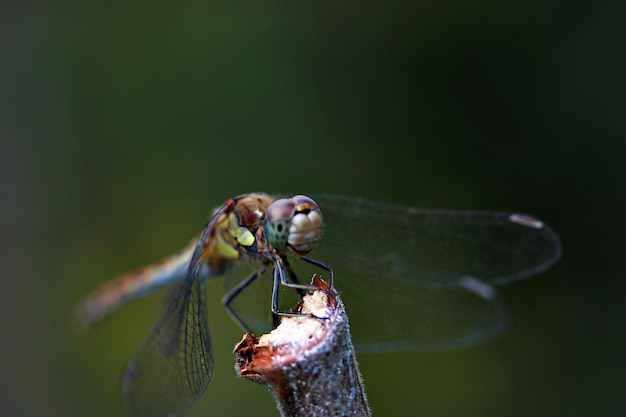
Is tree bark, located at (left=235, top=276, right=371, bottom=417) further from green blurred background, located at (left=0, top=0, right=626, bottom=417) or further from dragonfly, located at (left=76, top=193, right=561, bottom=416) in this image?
green blurred background, located at (left=0, top=0, right=626, bottom=417)

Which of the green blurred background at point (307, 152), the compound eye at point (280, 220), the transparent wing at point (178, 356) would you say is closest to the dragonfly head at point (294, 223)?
the compound eye at point (280, 220)

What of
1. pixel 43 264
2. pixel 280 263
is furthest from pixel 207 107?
pixel 280 263

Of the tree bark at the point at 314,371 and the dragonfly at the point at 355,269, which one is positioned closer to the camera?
the tree bark at the point at 314,371

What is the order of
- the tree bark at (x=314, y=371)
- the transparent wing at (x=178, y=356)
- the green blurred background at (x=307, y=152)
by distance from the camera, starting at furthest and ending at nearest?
the green blurred background at (x=307, y=152) → the transparent wing at (x=178, y=356) → the tree bark at (x=314, y=371)

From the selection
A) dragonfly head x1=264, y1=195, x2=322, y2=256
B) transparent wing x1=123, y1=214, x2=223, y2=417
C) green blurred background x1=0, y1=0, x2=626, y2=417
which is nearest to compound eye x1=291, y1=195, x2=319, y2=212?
dragonfly head x1=264, y1=195, x2=322, y2=256

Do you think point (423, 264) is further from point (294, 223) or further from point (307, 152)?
point (307, 152)

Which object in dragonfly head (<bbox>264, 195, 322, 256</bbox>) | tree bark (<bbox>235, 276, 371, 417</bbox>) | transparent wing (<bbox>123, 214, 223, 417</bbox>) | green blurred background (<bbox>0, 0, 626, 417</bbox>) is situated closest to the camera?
tree bark (<bbox>235, 276, 371, 417</bbox>)

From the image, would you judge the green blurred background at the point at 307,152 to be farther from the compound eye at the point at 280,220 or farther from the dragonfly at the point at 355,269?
the compound eye at the point at 280,220
